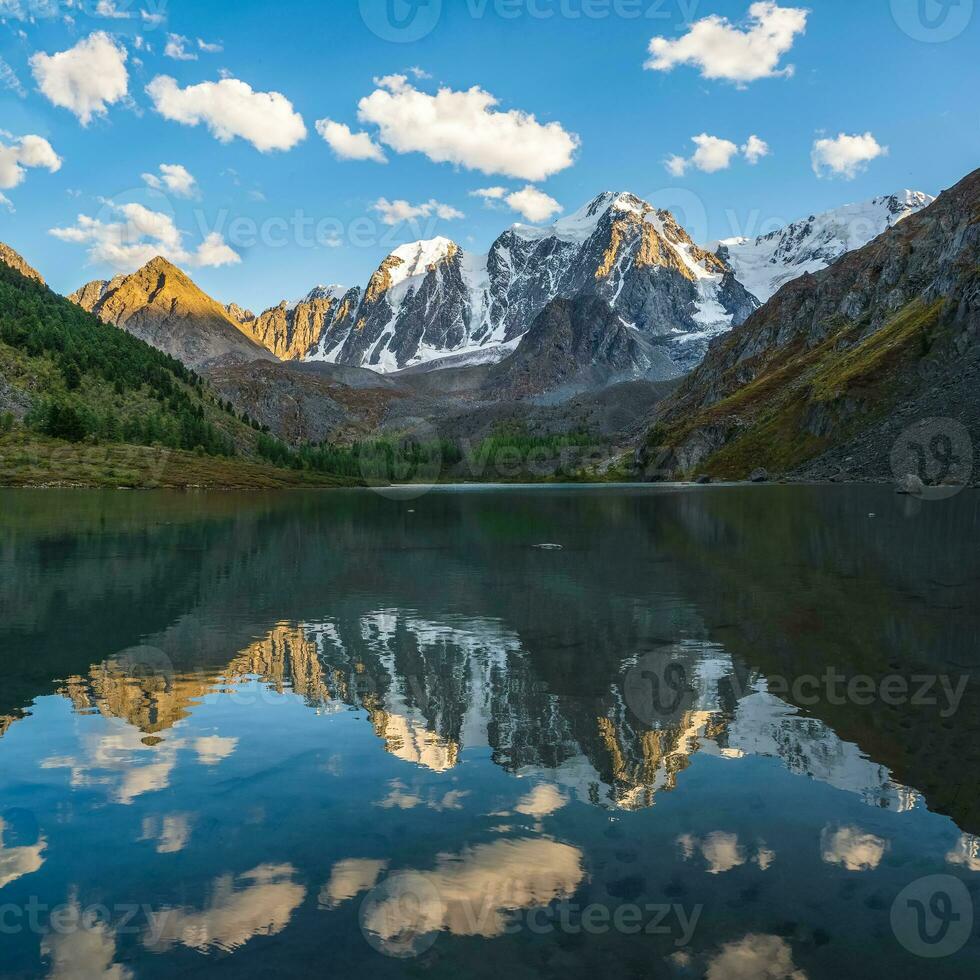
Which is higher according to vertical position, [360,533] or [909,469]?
[909,469]

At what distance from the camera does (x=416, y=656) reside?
2583cm

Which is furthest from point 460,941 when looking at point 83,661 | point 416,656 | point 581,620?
point 581,620

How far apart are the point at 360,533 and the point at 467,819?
212 feet

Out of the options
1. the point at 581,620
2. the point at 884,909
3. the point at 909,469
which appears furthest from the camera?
the point at 909,469

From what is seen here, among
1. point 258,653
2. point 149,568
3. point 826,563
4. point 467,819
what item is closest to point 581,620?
point 258,653

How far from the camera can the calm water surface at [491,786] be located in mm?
9867

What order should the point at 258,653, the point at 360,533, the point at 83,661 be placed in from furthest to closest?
the point at 360,533, the point at 258,653, the point at 83,661

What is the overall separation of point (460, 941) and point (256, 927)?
282cm

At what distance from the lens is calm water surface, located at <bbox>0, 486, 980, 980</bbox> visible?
9.87m

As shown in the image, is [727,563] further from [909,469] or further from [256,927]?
[909,469]

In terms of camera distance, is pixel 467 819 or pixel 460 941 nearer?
pixel 460 941

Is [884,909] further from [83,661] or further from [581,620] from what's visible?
[83,661]

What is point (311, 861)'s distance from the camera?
38.4 ft

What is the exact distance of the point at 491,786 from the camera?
1486cm
